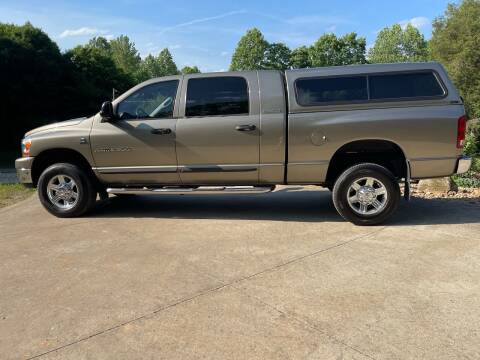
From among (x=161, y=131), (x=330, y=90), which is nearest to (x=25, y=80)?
(x=161, y=131)

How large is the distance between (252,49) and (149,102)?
254 ft

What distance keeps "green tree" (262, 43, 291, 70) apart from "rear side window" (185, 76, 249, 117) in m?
76.3

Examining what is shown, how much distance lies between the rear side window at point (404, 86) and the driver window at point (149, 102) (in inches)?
102

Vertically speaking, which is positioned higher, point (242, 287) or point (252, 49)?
point (252, 49)

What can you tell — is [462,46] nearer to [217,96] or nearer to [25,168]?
[217,96]

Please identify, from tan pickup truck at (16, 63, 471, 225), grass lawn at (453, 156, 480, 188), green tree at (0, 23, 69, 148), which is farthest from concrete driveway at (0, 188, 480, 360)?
green tree at (0, 23, 69, 148)

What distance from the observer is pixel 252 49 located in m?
80.1

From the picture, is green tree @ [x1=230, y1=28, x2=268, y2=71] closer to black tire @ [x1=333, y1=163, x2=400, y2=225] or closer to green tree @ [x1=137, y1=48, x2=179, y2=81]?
green tree @ [x1=137, y1=48, x2=179, y2=81]

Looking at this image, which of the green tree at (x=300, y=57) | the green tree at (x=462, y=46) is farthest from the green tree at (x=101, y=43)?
the green tree at (x=462, y=46)

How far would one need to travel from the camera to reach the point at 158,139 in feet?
19.4

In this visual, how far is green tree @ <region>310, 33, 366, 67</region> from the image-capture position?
76250 mm

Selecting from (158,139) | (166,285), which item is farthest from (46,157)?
(166,285)

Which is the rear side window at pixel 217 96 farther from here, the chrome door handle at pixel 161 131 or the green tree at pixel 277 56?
the green tree at pixel 277 56

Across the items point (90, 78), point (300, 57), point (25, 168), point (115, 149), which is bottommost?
point (25, 168)
